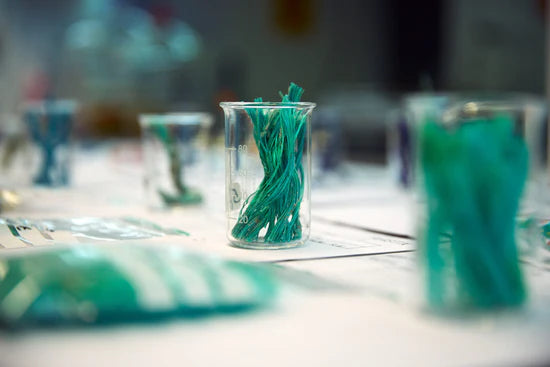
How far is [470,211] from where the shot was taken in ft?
1.77

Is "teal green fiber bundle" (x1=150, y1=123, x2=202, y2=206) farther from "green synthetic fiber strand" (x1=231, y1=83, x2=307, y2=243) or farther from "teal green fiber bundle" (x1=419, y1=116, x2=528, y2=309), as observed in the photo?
"teal green fiber bundle" (x1=419, y1=116, x2=528, y2=309)

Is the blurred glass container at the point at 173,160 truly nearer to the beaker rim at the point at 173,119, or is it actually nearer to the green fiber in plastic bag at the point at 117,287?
the beaker rim at the point at 173,119

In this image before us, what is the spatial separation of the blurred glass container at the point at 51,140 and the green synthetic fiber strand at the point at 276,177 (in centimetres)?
86

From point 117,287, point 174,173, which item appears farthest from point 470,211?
point 174,173

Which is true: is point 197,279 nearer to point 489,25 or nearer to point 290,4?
point 489,25

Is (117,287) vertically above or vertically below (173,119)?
below

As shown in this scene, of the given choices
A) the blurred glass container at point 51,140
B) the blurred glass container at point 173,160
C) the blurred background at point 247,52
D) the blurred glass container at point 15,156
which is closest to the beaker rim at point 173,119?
the blurred glass container at point 173,160

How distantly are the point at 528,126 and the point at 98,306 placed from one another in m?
0.41

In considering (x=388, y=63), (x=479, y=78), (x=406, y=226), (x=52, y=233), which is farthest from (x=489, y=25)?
(x=52, y=233)

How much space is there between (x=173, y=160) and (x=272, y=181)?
0.47 meters

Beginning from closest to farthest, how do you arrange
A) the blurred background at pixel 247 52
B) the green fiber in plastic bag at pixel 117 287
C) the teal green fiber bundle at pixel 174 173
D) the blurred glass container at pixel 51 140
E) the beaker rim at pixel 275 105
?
1. the green fiber in plastic bag at pixel 117 287
2. the beaker rim at pixel 275 105
3. the teal green fiber bundle at pixel 174 173
4. the blurred glass container at pixel 51 140
5. the blurred background at pixel 247 52

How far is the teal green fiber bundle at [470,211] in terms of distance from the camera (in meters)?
0.53

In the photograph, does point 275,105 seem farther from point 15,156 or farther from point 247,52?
point 247,52

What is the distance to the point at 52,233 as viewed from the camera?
913mm
